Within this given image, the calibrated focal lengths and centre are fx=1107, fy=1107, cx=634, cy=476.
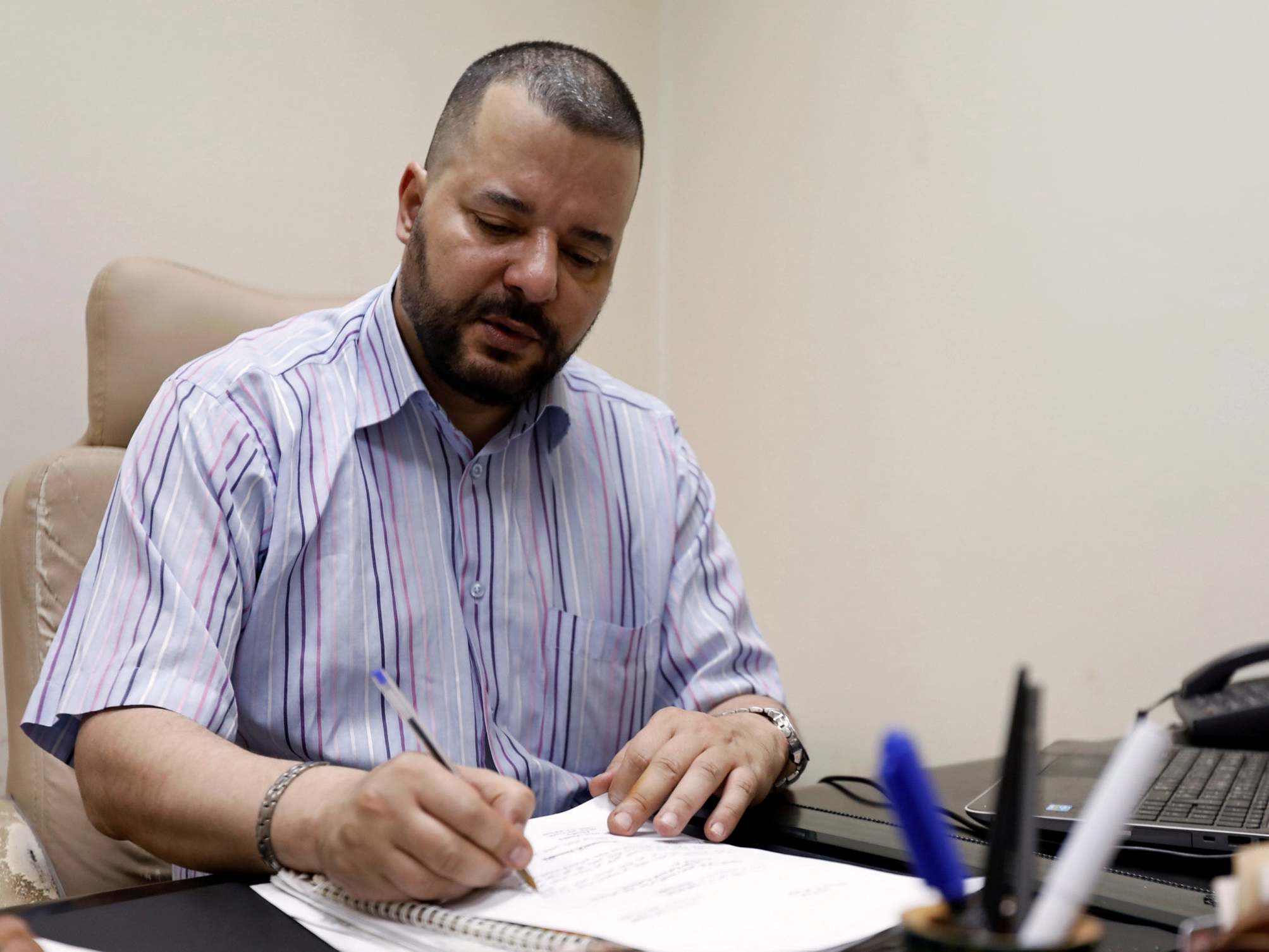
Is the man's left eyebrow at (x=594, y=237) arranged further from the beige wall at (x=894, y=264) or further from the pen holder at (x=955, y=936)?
the pen holder at (x=955, y=936)

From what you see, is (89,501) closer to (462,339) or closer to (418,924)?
(462,339)

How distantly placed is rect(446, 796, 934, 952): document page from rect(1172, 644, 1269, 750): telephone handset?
0.64 meters

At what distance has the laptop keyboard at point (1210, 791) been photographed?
30.6 inches

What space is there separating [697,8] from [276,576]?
5.48ft

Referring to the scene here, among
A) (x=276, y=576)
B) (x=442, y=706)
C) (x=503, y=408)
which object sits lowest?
(x=442, y=706)

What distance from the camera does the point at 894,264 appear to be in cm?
180

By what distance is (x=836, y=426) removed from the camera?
1.88m

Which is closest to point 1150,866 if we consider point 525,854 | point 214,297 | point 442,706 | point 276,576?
point 525,854

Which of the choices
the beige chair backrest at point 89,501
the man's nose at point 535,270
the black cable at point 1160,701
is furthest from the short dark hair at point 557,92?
the black cable at point 1160,701

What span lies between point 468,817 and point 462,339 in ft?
1.94

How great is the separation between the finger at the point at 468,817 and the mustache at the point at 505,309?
56 centimetres

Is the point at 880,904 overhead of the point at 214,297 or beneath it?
beneath

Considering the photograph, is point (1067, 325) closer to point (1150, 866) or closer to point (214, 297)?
point (1150, 866)

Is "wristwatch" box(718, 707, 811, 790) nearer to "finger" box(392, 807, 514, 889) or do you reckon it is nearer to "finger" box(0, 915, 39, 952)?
"finger" box(392, 807, 514, 889)
